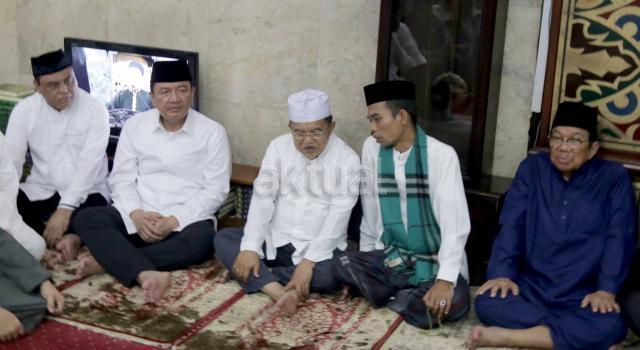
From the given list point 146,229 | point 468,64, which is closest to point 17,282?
point 146,229

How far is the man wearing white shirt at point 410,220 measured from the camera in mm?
3572

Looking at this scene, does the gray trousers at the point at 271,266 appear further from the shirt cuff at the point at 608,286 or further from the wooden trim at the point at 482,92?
the shirt cuff at the point at 608,286

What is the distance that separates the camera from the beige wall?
13.8 ft

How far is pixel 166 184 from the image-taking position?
4.21 metres

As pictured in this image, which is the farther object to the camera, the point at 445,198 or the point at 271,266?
the point at 271,266

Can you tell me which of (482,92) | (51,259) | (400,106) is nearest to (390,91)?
(400,106)

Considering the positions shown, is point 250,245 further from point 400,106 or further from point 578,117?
point 578,117

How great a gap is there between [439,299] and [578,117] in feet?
2.91

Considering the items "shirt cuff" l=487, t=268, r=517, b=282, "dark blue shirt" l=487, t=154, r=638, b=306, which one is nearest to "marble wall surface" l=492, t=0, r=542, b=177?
"dark blue shirt" l=487, t=154, r=638, b=306

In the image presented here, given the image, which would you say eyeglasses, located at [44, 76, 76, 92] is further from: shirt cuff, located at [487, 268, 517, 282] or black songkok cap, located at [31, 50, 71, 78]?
shirt cuff, located at [487, 268, 517, 282]

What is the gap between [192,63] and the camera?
4781 millimetres

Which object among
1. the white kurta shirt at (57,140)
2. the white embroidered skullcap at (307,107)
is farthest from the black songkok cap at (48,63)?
the white embroidered skullcap at (307,107)

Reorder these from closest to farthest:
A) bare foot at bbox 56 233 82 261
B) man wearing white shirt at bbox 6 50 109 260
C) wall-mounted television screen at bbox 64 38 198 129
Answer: bare foot at bbox 56 233 82 261
man wearing white shirt at bbox 6 50 109 260
wall-mounted television screen at bbox 64 38 198 129

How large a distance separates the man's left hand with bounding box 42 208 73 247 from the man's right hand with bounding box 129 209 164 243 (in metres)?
0.39
